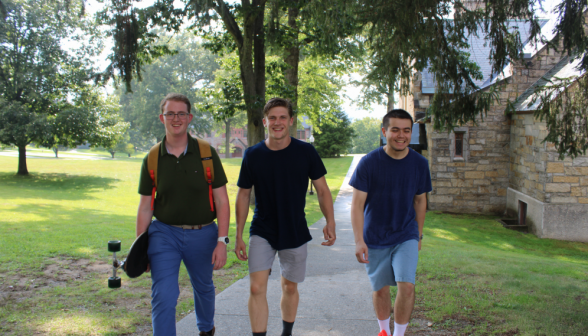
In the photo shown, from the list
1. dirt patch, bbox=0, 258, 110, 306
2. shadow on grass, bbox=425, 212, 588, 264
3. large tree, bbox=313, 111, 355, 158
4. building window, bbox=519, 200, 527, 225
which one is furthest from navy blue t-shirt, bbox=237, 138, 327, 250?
large tree, bbox=313, 111, 355, 158

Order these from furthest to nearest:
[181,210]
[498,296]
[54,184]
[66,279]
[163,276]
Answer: [54,184] < [66,279] < [498,296] < [181,210] < [163,276]

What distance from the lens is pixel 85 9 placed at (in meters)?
7.49

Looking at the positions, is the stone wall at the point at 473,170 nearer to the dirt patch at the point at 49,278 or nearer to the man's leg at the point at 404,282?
the dirt patch at the point at 49,278

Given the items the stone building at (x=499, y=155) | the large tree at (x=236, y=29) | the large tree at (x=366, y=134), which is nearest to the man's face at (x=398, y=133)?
the large tree at (x=236, y=29)

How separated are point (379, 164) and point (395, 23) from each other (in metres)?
3.30

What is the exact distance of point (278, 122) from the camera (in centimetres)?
354

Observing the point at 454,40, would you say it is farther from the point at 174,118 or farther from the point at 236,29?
the point at 236,29

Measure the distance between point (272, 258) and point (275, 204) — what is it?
45 cm

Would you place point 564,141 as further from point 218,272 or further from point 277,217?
point 218,272

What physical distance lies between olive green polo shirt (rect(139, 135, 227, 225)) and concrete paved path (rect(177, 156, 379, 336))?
1.23m

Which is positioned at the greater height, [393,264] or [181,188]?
[181,188]

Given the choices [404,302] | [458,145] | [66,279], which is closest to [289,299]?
[404,302]

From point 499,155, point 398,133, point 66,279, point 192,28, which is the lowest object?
point 66,279

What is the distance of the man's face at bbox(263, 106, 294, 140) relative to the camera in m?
3.54
